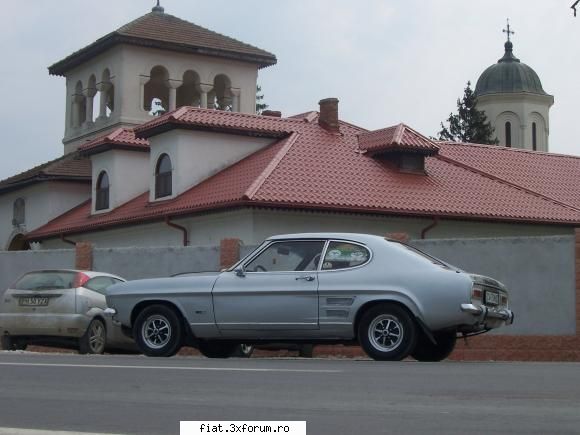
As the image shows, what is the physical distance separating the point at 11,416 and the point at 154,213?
25137mm

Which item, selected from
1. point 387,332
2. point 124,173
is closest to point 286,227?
point 124,173

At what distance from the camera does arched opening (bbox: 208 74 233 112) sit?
148ft

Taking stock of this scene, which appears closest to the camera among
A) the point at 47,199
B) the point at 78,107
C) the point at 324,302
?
the point at 324,302

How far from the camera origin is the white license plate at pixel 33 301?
18.0m

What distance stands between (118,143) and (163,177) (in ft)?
12.6

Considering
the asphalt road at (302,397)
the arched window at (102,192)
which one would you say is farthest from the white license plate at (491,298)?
the arched window at (102,192)

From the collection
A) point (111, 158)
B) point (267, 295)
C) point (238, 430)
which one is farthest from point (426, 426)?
point (111, 158)

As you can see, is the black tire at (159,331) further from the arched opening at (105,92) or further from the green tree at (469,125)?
the green tree at (469,125)

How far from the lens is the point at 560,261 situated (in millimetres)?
19094

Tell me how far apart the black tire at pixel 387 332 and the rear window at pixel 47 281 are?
20.2 ft

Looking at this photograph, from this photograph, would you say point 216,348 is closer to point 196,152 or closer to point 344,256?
point 344,256

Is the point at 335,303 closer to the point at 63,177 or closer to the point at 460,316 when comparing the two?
the point at 460,316

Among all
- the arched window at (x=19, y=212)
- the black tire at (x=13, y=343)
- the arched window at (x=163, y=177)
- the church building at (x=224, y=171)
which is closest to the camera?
the black tire at (x=13, y=343)

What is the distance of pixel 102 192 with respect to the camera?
38594 mm
